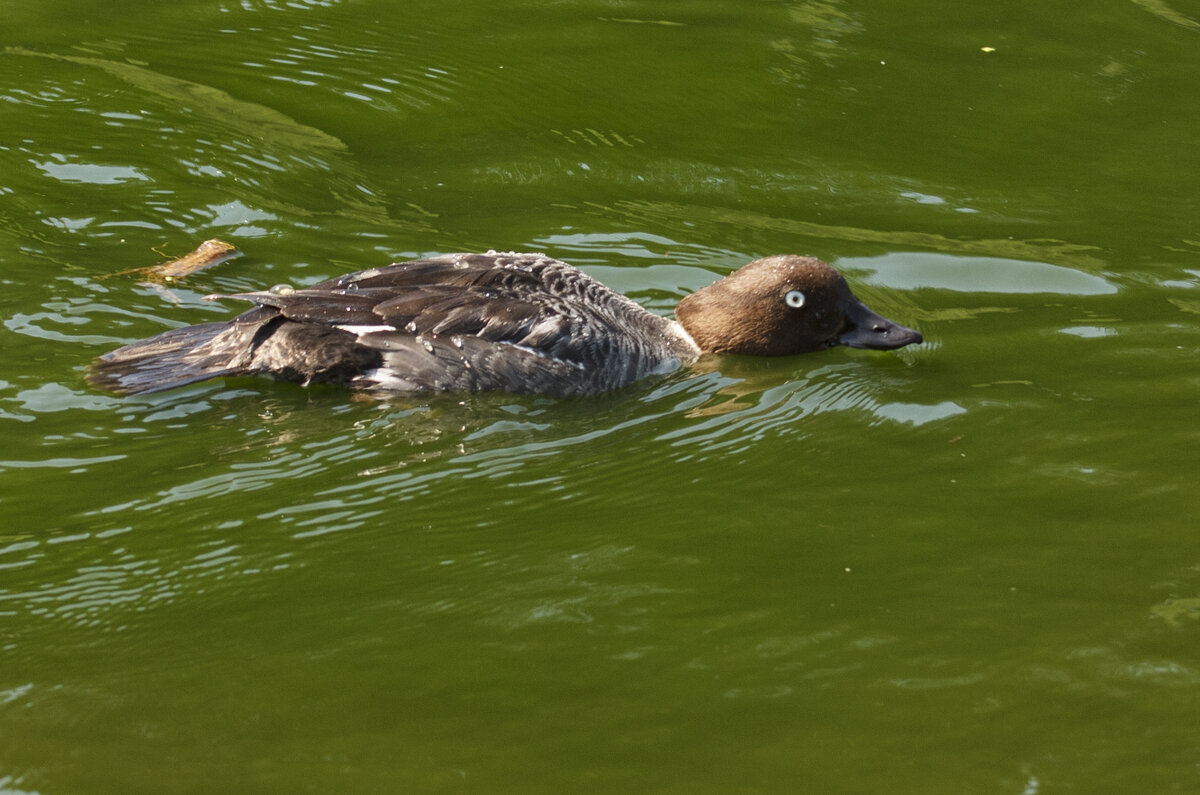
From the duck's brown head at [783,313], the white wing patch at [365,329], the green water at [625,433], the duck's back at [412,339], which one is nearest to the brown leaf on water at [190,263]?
the green water at [625,433]

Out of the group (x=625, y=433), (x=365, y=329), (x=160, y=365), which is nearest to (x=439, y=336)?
(x=365, y=329)

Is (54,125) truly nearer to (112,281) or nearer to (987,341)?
(112,281)

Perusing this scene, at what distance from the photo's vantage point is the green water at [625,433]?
3.95 m

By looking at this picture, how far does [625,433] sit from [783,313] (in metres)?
1.59

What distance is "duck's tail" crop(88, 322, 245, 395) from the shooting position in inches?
249

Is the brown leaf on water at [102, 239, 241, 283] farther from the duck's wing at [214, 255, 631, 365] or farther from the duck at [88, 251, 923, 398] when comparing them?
the duck's wing at [214, 255, 631, 365]

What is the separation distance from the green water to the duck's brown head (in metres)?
0.14

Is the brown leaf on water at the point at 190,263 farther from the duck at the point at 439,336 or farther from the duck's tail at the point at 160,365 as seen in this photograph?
the duck's tail at the point at 160,365

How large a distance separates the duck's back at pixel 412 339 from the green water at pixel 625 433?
0.14 meters

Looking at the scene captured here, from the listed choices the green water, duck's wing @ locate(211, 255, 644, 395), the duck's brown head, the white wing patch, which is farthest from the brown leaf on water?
the duck's brown head

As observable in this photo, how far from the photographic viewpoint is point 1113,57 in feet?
34.1

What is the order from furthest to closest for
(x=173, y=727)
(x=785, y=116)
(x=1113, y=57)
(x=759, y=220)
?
(x=1113, y=57)
(x=785, y=116)
(x=759, y=220)
(x=173, y=727)

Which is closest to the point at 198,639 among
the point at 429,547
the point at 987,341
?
the point at 429,547

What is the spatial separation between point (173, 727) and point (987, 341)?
4.70 metres
